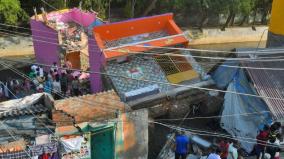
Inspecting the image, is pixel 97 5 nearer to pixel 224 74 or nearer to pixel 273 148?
pixel 224 74

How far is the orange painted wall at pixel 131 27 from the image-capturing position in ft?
57.2

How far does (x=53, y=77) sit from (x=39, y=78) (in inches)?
30.5

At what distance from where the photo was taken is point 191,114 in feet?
53.5

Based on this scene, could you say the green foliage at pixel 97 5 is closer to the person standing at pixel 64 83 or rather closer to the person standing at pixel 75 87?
the person standing at pixel 75 87

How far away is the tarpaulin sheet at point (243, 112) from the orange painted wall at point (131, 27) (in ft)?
13.9

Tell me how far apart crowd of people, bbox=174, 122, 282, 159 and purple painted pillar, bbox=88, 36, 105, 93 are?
4.55 m

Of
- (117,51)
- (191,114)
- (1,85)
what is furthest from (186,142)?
(1,85)

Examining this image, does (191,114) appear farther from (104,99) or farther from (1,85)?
(1,85)

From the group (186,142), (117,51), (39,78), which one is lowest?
(186,142)

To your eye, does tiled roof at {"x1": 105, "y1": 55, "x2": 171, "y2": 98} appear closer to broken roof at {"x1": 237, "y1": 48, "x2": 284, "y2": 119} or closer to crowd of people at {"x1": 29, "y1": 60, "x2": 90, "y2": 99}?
crowd of people at {"x1": 29, "y1": 60, "x2": 90, "y2": 99}

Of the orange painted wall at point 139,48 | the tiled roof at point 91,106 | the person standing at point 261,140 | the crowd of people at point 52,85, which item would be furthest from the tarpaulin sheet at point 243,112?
the crowd of people at point 52,85

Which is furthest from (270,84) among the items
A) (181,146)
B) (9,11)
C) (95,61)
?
(9,11)

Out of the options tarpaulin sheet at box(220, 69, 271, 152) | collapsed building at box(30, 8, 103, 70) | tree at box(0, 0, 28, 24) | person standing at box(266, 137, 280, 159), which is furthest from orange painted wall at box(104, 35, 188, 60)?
tree at box(0, 0, 28, 24)

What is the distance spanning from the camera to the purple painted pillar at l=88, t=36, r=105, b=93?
661 inches
